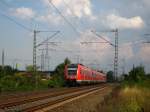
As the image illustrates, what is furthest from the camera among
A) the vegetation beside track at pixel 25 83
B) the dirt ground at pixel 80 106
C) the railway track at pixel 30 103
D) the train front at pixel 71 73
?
the train front at pixel 71 73

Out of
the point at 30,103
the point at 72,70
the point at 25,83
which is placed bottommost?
the point at 30,103

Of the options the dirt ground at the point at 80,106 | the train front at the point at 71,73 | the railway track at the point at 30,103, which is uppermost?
the train front at the point at 71,73

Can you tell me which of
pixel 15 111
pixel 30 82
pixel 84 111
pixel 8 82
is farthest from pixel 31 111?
pixel 30 82

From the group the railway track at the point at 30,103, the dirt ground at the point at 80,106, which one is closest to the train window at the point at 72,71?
the railway track at the point at 30,103

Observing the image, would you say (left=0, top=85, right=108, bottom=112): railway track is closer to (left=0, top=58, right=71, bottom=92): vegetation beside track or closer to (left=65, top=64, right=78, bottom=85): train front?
(left=0, top=58, right=71, bottom=92): vegetation beside track

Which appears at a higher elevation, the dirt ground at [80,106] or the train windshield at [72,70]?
the train windshield at [72,70]

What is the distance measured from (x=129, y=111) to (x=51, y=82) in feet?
163

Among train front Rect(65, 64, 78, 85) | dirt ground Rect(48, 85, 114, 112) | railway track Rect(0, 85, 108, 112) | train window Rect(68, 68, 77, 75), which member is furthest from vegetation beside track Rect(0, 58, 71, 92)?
dirt ground Rect(48, 85, 114, 112)

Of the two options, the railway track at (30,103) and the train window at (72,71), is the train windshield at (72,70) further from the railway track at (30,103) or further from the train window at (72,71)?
the railway track at (30,103)

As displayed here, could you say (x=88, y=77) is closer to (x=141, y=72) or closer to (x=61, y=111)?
(x=141, y=72)

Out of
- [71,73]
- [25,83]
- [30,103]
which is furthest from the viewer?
[71,73]

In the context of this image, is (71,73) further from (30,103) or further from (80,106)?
(80,106)

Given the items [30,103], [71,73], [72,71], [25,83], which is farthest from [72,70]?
[30,103]

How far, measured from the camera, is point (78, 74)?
198 feet
